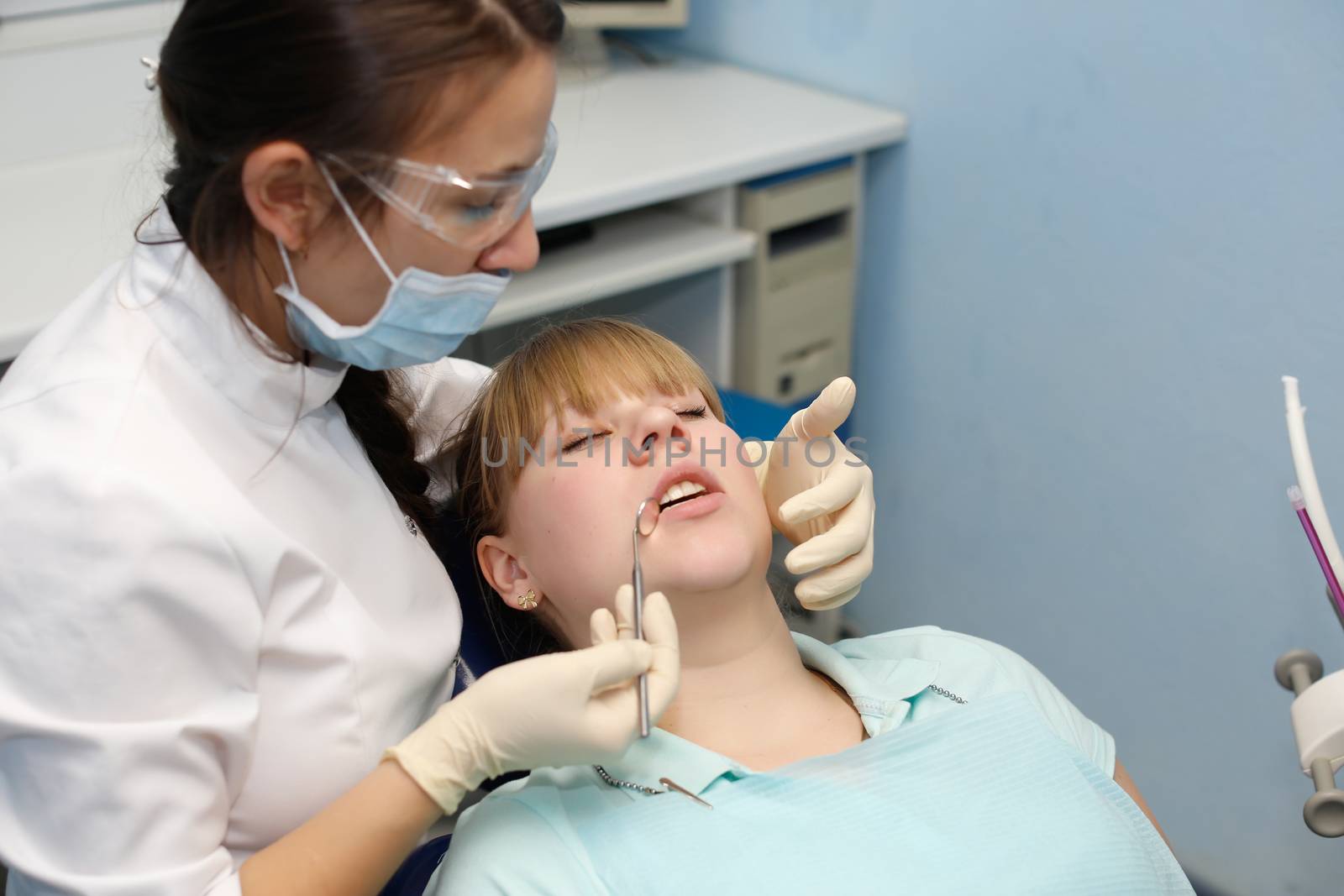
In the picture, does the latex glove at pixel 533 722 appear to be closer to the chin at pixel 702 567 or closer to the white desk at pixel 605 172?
the chin at pixel 702 567

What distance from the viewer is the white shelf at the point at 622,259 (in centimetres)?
180

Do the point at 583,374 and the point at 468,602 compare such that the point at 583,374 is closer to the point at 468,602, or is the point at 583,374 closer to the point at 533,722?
the point at 468,602

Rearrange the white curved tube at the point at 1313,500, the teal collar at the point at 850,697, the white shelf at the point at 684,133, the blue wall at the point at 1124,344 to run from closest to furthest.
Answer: the teal collar at the point at 850,697, the white curved tube at the point at 1313,500, the blue wall at the point at 1124,344, the white shelf at the point at 684,133

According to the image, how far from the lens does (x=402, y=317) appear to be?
3.26 feet

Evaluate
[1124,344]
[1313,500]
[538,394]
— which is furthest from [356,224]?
[1124,344]

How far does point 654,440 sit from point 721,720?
0.28 meters

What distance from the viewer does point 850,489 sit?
4.14 ft

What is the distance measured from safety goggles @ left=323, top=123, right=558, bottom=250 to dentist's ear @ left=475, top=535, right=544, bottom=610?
1.30 ft

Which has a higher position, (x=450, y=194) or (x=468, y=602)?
(x=450, y=194)

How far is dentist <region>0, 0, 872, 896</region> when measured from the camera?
0.89 metres

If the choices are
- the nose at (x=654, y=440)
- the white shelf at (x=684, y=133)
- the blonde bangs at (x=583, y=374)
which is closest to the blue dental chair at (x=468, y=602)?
the blonde bangs at (x=583, y=374)

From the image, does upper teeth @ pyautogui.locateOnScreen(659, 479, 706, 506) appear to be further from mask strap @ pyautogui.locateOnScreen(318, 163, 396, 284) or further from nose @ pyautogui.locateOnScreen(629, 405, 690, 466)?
mask strap @ pyautogui.locateOnScreen(318, 163, 396, 284)

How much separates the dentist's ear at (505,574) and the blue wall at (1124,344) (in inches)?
40.9

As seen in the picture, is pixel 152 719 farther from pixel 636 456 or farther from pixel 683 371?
pixel 683 371
